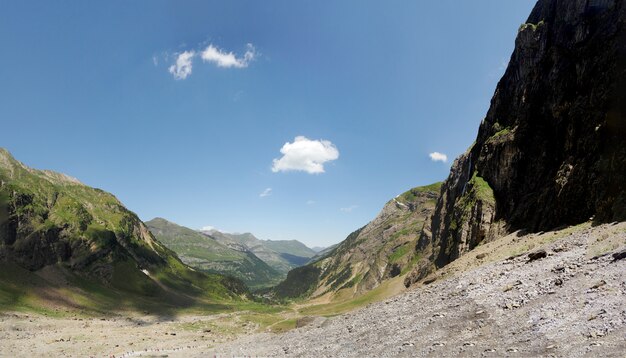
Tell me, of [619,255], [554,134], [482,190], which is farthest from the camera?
[482,190]

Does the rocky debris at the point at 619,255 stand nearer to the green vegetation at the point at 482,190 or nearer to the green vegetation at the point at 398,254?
the green vegetation at the point at 482,190

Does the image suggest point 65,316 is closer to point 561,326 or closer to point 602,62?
point 561,326

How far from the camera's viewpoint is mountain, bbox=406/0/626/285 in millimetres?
46250

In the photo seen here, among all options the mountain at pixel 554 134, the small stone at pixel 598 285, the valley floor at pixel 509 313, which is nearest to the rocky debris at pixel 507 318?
the valley floor at pixel 509 313

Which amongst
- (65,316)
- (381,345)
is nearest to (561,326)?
(381,345)

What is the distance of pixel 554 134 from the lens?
60812mm

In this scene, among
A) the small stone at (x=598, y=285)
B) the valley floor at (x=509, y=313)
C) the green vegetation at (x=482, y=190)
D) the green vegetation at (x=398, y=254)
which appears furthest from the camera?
the green vegetation at (x=398, y=254)

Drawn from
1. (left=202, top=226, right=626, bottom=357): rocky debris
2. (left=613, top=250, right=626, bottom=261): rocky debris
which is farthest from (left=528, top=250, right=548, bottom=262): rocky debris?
(left=613, top=250, right=626, bottom=261): rocky debris

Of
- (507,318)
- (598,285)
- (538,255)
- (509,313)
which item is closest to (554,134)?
(538,255)

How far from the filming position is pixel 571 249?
3534 centimetres

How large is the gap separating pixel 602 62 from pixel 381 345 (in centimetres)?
4931

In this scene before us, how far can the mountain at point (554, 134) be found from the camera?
46250mm

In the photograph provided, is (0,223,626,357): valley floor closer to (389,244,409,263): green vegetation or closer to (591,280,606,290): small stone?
(591,280,606,290): small stone

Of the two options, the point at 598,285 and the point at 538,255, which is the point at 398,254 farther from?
the point at 598,285
